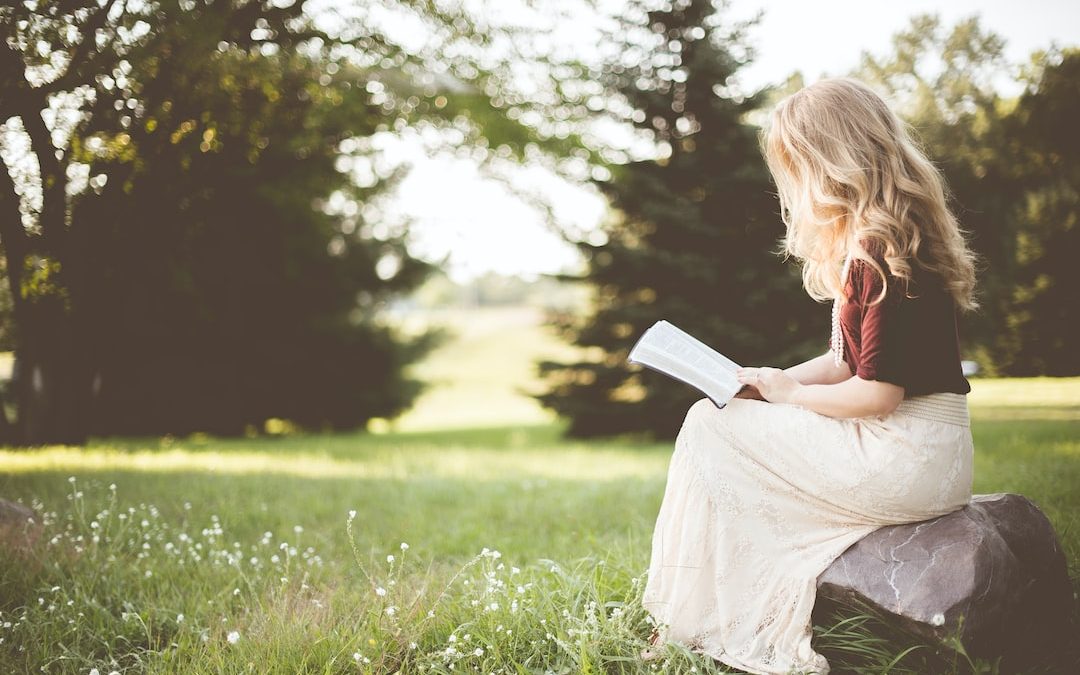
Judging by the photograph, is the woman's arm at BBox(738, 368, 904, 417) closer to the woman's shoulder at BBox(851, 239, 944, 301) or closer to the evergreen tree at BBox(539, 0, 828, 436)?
the woman's shoulder at BBox(851, 239, 944, 301)

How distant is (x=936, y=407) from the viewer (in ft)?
8.00

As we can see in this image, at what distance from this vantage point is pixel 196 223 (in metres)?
6.84

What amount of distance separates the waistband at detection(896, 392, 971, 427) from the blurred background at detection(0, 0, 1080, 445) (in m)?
3.69

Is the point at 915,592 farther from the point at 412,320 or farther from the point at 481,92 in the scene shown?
the point at 412,320

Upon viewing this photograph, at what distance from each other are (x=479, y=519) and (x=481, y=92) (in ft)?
17.2

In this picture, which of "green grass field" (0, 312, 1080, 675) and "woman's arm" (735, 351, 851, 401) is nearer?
"green grass field" (0, 312, 1080, 675)

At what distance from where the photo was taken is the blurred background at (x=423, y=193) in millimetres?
5152

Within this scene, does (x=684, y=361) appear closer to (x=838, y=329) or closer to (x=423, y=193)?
(x=838, y=329)

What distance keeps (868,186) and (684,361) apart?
2.86ft

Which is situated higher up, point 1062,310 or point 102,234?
point 102,234

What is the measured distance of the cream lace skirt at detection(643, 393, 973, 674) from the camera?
7.88 feet

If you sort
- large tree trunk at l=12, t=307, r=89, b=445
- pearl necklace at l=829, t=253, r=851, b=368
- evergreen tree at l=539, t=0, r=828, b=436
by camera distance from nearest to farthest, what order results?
1. pearl necklace at l=829, t=253, r=851, b=368
2. large tree trunk at l=12, t=307, r=89, b=445
3. evergreen tree at l=539, t=0, r=828, b=436

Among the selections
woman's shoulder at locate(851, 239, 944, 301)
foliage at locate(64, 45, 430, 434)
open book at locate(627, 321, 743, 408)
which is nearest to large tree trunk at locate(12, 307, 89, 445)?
foliage at locate(64, 45, 430, 434)

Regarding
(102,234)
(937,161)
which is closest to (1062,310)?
(937,161)
